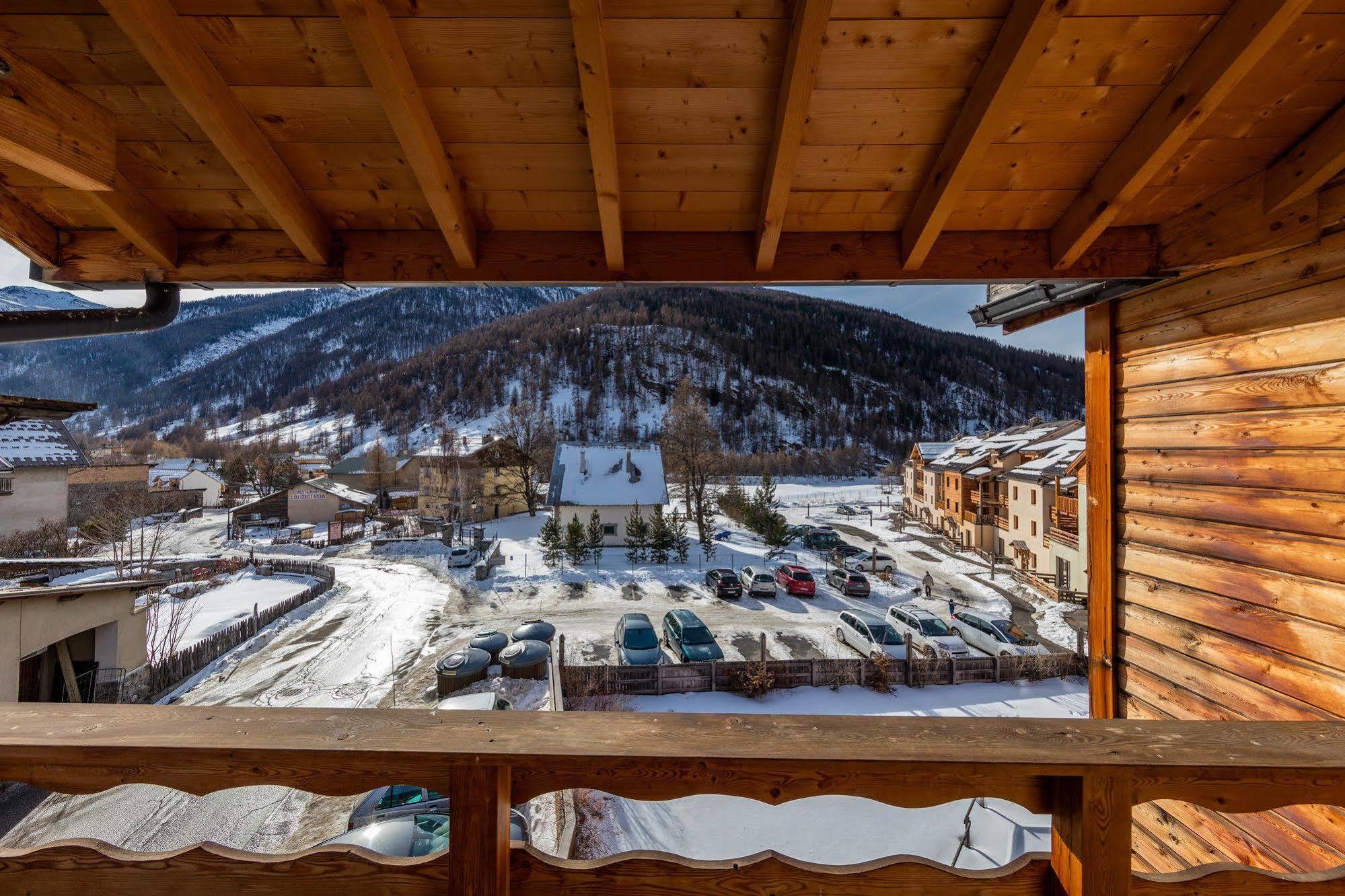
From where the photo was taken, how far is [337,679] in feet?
33.1

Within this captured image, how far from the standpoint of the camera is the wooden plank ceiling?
1.76m

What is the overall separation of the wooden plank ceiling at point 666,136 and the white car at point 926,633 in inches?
381

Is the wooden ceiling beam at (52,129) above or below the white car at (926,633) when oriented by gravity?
above

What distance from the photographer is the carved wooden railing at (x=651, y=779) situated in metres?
1.29

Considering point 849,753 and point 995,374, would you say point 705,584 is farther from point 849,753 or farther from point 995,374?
point 995,374

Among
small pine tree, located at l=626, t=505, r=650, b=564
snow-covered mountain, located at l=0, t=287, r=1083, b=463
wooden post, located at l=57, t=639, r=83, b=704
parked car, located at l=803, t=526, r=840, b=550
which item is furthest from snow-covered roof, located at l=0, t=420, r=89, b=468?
snow-covered mountain, located at l=0, t=287, r=1083, b=463

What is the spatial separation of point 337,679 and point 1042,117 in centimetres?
1279

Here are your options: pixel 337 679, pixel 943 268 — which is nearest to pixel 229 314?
pixel 337 679

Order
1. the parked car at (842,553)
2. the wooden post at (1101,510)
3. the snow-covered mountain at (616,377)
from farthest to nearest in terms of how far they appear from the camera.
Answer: the snow-covered mountain at (616,377), the parked car at (842,553), the wooden post at (1101,510)

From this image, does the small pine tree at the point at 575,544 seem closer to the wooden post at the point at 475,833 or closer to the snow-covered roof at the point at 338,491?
the wooden post at the point at 475,833

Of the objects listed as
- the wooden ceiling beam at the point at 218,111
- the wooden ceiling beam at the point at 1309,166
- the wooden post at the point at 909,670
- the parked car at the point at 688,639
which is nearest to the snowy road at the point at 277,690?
the wooden ceiling beam at the point at 218,111

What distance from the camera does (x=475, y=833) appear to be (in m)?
1.29

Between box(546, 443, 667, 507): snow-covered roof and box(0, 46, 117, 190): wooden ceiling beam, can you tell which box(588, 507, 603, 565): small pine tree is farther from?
box(0, 46, 117, 190): wooden ceiling beam

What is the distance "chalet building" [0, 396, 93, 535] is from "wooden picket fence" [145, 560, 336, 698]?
10280 mm
